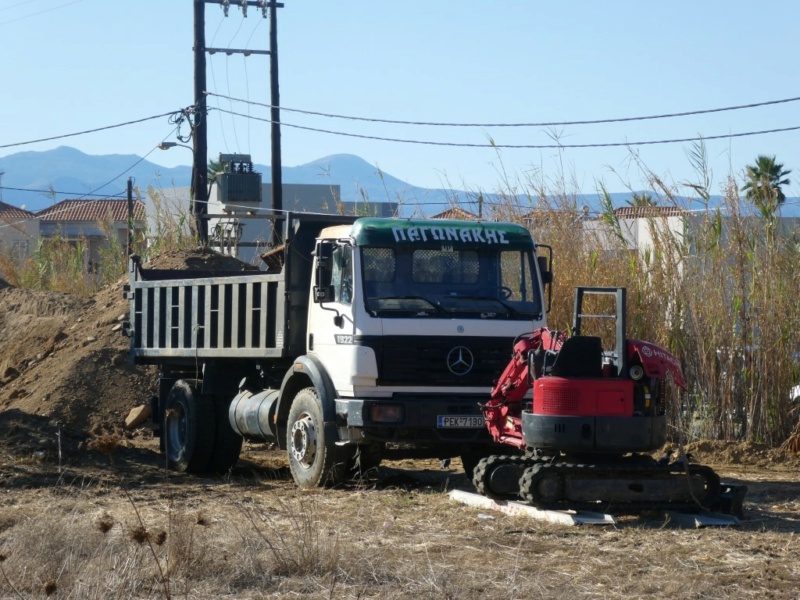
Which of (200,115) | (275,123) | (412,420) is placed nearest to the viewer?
(412,420)

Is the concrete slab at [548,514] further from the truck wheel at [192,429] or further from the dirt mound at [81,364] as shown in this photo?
the dirt mound at [81,364]

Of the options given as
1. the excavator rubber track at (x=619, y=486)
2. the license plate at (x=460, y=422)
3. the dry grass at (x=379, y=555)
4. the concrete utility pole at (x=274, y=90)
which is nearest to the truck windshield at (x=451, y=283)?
the license plate at (x=460, y=422)

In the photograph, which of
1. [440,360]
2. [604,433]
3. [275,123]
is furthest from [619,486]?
[275,123]

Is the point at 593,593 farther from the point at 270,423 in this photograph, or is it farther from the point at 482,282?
the point at 270,423

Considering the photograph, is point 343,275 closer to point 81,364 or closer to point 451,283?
point 451,283

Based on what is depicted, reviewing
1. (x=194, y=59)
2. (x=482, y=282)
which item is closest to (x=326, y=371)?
(x=482, y=282)

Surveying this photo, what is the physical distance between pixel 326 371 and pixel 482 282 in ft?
5.72

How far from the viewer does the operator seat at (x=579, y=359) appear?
962 centimetres

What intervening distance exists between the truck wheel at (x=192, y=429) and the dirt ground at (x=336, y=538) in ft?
1.14

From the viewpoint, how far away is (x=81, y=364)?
19781 millimetres

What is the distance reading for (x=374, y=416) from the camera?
1118 centimetres

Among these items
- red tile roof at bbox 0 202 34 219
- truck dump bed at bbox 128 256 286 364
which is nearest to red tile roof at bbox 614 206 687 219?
truck dump bed at bbox 128 256 286 364

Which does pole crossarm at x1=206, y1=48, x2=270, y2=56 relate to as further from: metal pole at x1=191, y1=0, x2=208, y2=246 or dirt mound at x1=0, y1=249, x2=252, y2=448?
dirt mound at x1=0, y1=249, x2=252, y2=448

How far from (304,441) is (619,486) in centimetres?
357
